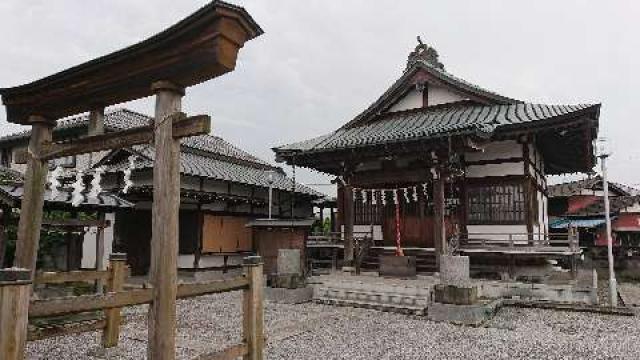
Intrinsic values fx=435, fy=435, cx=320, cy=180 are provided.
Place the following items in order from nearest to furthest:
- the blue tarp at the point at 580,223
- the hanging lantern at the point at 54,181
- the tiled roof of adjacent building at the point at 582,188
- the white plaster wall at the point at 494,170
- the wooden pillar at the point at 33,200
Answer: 1. the wooden pillar at the point at 33,200
2. the hanging lantern at the point at 54,181
3. the white plaster wall at the point at 494,170
4. the blue tarp at the point at 580,223
5. the tiled roof of adjacent building at the point at 582,188

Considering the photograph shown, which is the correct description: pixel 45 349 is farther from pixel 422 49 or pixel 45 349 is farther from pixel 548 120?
pixel 422 49

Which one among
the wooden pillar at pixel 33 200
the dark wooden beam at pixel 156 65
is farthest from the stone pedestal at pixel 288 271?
the dark wooden beam at pixel 156 65

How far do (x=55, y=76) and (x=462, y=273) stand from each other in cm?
823

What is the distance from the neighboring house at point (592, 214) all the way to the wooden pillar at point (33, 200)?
24056 mm

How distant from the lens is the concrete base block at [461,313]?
9.08 m

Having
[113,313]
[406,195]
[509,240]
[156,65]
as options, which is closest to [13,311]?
[156,65]

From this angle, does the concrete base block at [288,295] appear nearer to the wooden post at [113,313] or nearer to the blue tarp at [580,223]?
the wooden post at [113,313]

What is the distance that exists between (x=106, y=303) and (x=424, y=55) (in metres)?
17.0

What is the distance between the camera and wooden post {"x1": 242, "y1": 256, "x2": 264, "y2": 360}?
546 centimetres

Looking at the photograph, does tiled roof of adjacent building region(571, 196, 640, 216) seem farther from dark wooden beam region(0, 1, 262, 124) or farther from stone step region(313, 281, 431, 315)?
dark wooden beam region(0, 1, 262, 124)

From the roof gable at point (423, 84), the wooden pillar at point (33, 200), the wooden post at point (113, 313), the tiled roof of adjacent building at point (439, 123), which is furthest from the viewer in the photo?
the roof gable at point (423, 84)

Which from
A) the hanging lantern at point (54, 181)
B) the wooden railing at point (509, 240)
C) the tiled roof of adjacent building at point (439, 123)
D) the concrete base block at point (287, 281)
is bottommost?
the concrete base block at point (287, 281)

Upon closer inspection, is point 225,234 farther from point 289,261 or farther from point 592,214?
point 592,214

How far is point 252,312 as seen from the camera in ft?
18.0
